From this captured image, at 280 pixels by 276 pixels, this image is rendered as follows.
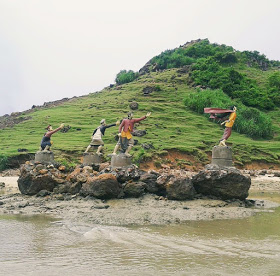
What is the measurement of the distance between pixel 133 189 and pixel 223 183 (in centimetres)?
415

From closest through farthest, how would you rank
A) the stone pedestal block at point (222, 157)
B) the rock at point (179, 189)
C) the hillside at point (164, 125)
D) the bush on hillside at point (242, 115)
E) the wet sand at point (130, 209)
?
1. the wet sand at point (130, 209)
2. the rock at point (179, 189)
3. the stone pedestal block at point (222, 157)
4. the hillside at point (164, 125)
5. the bush on hillside at point (242, 115)

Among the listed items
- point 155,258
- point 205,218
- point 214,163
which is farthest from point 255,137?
point 155,258

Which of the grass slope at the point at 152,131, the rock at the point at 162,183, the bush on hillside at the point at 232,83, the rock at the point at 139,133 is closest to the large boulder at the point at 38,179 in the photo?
the rock at the point at 162,183

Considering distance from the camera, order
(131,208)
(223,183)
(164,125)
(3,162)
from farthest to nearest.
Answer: (164,125), (3,162), (223,183), (131,208)

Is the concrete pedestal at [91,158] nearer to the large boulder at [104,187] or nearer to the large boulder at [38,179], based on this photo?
the large boulder at [38,179]

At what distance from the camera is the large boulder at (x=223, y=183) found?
1669 cm

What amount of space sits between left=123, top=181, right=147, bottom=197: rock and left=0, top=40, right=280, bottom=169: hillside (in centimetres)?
1823

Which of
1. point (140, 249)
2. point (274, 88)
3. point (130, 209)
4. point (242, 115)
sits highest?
point (274, 88)

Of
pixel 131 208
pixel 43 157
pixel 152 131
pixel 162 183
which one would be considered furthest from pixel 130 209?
pixel 152 131

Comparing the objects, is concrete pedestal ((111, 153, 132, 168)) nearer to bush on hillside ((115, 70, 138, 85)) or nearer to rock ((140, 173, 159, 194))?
rock ((140, 173, 159, 194))

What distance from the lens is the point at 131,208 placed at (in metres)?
14.7

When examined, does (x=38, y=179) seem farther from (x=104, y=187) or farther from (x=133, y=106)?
(x=133, y=106)

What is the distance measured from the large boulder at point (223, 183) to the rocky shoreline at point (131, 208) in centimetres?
27

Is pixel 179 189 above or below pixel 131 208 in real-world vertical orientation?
above
